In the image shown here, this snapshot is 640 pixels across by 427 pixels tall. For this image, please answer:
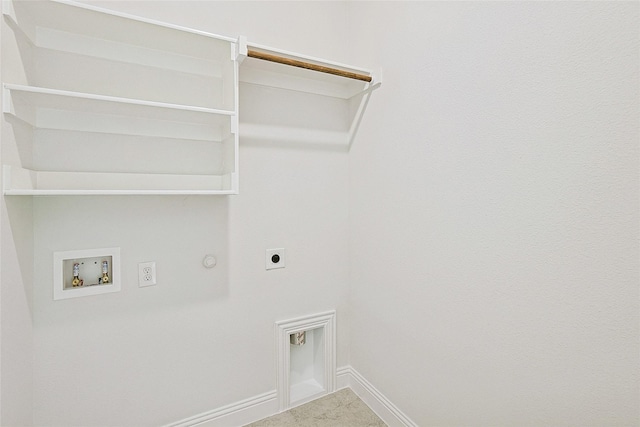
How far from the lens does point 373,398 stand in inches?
73.6

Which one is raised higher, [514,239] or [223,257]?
[514,239]

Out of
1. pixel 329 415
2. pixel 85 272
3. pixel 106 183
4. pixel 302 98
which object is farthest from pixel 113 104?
pixel 329 415

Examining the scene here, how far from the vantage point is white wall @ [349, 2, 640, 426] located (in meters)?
0.89

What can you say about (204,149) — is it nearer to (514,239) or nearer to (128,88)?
(128,88)

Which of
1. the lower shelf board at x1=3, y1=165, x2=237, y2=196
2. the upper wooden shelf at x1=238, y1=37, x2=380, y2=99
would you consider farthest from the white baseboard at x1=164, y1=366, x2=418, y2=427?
the upper wooden shelf at x1=238, y1=37, x2=380, y2=99

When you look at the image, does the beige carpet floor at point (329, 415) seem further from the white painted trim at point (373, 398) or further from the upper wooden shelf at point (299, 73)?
the upper wooden shelf at point (299, 73)

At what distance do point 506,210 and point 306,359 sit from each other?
1.51 m

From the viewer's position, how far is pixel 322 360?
6.61ft

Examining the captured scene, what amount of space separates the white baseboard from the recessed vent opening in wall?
0.29ft

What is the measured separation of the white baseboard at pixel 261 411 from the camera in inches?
65.4

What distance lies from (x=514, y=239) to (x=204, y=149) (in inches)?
55.5

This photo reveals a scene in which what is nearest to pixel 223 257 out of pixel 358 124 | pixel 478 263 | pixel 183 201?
pixel 183 201

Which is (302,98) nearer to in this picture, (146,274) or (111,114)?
(111,114)

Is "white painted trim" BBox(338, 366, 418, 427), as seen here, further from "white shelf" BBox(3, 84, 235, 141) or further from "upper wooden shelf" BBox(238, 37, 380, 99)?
Answer: "upper wooden shelf" BBox(238, 37, 380, 99)
